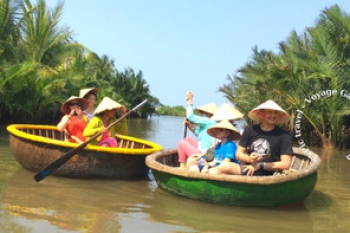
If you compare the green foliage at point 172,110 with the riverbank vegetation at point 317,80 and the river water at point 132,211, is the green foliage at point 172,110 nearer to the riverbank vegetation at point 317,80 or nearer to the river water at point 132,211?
the riverbank vegetation at point 317,80

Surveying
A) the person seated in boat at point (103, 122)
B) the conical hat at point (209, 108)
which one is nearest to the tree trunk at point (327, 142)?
the conical hat at point (209, 108)

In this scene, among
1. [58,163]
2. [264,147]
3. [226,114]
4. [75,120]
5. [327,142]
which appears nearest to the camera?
[264,147]

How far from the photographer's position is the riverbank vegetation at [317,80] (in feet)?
45.1

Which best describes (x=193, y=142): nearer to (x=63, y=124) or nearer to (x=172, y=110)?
(x=63, y=124)

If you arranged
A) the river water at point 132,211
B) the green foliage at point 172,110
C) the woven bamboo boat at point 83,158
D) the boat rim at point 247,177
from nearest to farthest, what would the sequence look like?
the river water at point 132,211 < the boat rim at point 247,177 < the woven bamboo boat at point 83,158 < the green foliage at point 172,110

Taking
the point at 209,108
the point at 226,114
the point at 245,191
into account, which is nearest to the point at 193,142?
the point at 209,108

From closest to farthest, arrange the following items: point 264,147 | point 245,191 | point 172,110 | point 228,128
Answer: point 245,191, point 264,147, point 228,128, point 172,110

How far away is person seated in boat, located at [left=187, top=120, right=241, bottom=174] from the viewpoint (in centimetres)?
522

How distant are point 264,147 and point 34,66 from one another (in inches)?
487

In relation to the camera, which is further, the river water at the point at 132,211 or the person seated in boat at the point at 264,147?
the person seated in boat at the point at 264,147

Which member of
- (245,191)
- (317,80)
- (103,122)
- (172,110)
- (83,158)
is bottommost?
(245,191)

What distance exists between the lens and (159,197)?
213 inches

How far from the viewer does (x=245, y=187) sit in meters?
4.80

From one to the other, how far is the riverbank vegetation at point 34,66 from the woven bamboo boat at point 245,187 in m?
9.63
